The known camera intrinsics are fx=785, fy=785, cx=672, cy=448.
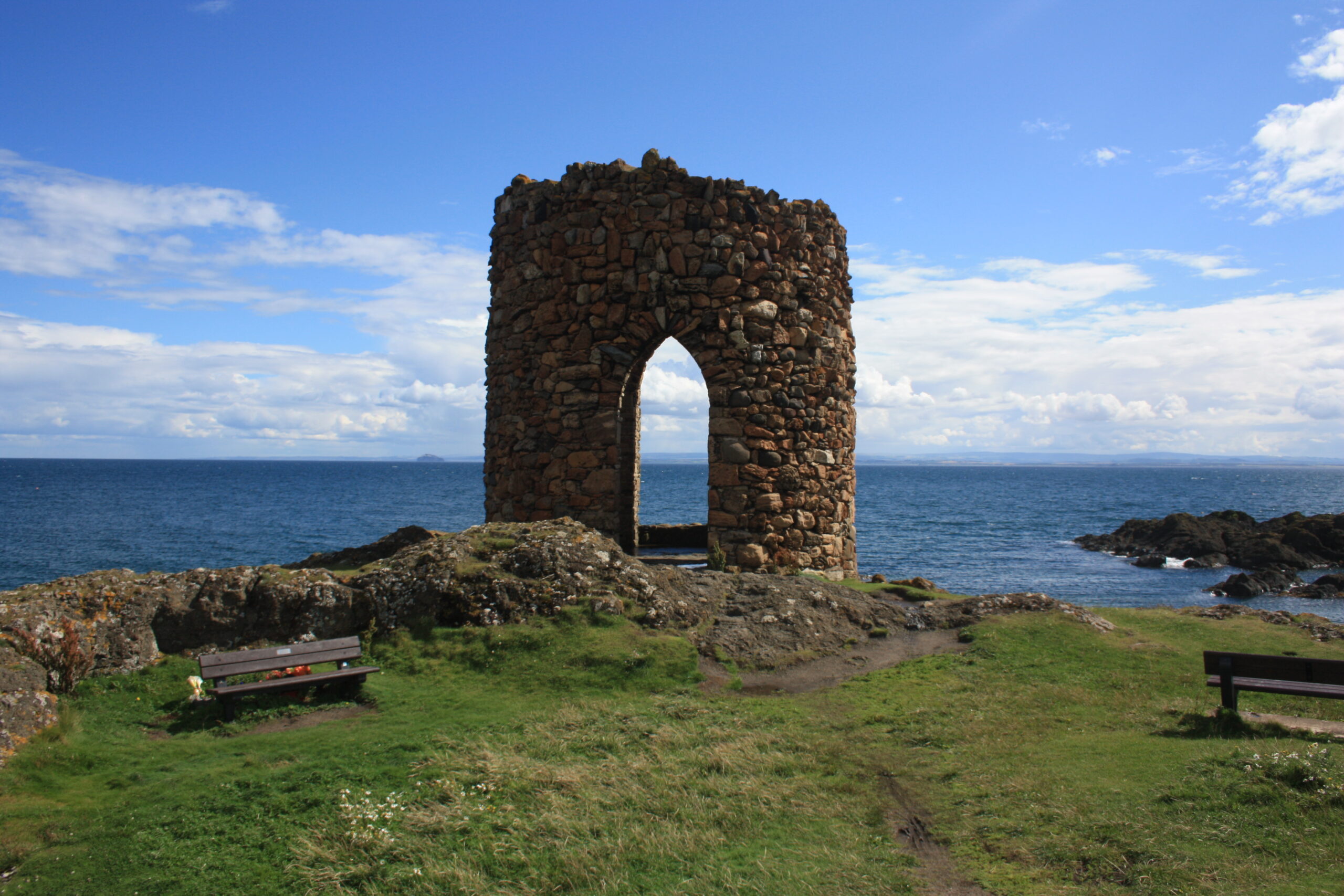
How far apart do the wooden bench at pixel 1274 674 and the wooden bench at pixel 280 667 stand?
24.4 ft

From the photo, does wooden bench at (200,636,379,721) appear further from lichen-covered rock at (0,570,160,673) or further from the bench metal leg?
the bench metal leg

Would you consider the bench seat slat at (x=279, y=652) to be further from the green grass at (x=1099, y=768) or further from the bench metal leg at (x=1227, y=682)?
the bench metal leg at (x=1227, y=682)

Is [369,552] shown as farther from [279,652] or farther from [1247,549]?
[1247,549]

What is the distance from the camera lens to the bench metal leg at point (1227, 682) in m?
6.60

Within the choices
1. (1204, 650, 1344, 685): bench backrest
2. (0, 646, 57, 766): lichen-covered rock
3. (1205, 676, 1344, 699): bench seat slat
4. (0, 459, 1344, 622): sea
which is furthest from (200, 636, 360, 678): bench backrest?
(0, 459, 1344, 622): sea

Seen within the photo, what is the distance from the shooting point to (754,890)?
4.27 meters

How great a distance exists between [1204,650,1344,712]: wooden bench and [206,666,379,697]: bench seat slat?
737 cm

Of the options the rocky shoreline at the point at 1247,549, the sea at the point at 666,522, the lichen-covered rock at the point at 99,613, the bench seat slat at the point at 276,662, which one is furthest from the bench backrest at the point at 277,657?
the rocky shoreline at the point at 1247,549

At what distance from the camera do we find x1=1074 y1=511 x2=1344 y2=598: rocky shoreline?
2788 centimetres

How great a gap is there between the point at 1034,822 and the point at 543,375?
30.6 feet

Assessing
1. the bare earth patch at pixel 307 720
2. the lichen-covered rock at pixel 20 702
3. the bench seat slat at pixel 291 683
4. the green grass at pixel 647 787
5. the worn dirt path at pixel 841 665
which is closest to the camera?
the green grass at pixel 647 787

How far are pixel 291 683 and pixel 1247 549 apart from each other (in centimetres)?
4032

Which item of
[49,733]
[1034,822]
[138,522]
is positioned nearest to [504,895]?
[1034,822]

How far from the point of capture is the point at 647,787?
5.51 meters
